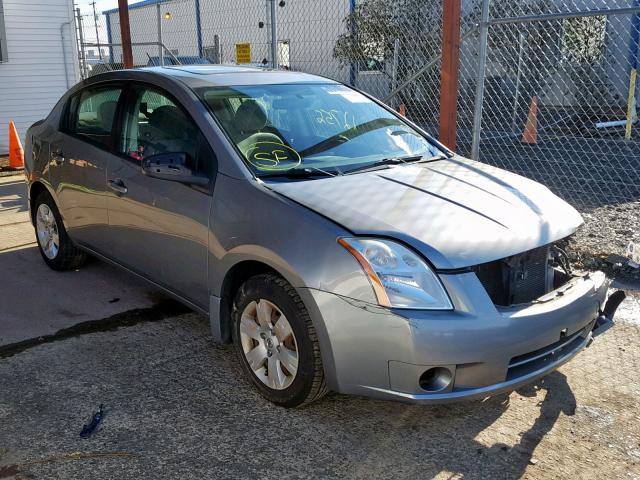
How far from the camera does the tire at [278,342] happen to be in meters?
3.14

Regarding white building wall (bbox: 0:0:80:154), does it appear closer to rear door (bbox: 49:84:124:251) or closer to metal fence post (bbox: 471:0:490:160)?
rear door (bbox: 49:84:124:251)

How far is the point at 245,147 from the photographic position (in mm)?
3779

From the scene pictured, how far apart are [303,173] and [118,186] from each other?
1.44 metres

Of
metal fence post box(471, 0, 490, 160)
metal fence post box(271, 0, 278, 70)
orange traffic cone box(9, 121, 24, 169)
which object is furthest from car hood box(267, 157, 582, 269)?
orange traffic cone box(9, 121, 24, 169)

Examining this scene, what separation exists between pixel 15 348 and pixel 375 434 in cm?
243

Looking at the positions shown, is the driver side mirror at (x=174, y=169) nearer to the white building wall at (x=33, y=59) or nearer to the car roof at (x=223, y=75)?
the car roof at (x=223, y=75)

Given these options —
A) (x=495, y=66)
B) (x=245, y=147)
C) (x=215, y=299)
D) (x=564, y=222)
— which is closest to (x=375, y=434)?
(x=215, y=299)

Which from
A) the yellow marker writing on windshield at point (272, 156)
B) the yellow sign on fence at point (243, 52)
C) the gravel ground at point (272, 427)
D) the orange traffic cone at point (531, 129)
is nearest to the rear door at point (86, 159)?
the gravel ground at point (272, 427)

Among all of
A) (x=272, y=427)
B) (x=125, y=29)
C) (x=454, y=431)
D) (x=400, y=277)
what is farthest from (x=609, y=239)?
(x=125, y=29)

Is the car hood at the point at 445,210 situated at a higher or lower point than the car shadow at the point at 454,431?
higher

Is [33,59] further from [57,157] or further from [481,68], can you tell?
[481,68]

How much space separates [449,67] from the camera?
6.12m

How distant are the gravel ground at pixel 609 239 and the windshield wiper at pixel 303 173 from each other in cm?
170

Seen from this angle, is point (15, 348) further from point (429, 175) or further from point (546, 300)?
point (546, 300)
